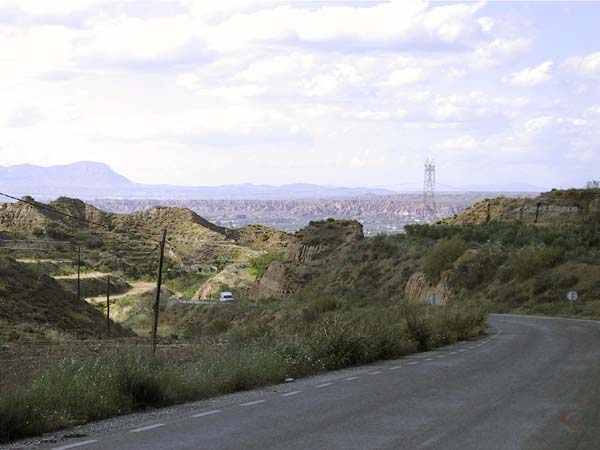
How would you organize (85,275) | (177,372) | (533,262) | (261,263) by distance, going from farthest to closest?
1. (261,263)
2. (85,275)
3. (533,262)
4. (177,372)

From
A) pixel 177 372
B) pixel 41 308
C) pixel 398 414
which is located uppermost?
pixel 398 414

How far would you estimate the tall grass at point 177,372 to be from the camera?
448 inches

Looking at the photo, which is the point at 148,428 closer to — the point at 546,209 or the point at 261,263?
the point at 546,209

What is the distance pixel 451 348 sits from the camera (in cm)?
2511

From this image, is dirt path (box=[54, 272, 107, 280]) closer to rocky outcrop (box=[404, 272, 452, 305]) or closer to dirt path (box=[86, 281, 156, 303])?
dirt path (box=[86, 281, 156, 303])

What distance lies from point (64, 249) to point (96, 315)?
4831 cm

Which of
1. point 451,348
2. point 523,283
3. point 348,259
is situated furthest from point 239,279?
point 451,348

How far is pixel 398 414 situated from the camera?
40.0 ft

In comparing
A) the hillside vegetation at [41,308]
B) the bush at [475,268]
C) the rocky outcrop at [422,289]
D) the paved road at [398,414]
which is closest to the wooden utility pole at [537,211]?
the bush at [475,268]

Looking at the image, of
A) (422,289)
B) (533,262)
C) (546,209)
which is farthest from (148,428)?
(546,209)

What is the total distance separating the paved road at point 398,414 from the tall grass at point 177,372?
536 mm

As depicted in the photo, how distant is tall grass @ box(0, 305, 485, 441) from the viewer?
1139cm

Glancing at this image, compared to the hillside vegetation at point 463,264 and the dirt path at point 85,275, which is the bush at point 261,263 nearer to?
the hillside vegetation at point 463,264

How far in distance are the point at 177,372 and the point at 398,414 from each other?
446cm
